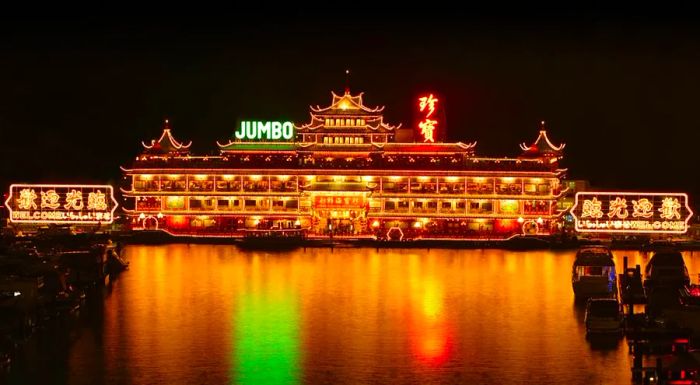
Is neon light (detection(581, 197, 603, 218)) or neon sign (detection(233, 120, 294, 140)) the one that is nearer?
neon light (detection(581, 197, 603, 218))

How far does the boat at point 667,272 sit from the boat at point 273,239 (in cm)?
3160

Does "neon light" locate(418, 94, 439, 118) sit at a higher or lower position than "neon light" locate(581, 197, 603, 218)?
higher

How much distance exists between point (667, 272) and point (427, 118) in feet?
138

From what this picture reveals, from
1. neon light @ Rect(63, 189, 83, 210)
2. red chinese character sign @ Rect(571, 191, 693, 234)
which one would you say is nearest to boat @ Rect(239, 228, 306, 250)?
neon light @ Rect(63, 189, 83, 210)

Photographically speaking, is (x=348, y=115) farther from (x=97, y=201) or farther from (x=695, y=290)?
(x=695, y=290)

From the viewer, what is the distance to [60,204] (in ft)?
249

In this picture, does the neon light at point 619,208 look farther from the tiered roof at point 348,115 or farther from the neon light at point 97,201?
the neon light at point 97,201

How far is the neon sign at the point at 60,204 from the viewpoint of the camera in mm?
75688

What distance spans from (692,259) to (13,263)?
40356 millimetres

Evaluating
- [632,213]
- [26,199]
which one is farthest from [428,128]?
[26,199]

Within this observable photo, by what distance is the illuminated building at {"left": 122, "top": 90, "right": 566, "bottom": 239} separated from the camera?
Result: 7569 centimetres

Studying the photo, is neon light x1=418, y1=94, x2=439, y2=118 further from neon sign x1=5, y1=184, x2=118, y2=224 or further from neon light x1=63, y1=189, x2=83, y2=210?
neon light x1=63, y1=189, x2=83, y2=210

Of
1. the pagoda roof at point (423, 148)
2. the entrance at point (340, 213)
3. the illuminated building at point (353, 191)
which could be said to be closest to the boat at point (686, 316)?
the illuminated building at point (353, 191)

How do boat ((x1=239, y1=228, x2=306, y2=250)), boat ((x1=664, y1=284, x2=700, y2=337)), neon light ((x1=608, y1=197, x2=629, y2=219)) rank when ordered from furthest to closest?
neon light ((x1=608, y1=197, x2=629, y2=219)), boat ((x1=239, y1=228, x2=306, y2=250)), boat ((x1=664, y1=284, x2=700, y2=337))
